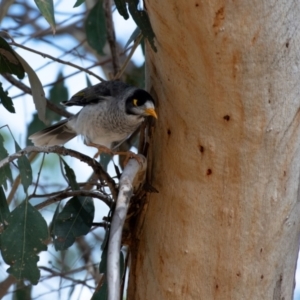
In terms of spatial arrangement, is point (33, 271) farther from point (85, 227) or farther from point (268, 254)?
→ point (268, 254)

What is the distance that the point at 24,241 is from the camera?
2.42 meters

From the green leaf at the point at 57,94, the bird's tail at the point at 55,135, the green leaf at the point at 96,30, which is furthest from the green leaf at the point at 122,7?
the green leaf at the point at 57,94

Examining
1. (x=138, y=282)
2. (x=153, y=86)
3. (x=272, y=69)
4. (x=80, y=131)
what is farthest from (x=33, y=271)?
(x=80, y=131)

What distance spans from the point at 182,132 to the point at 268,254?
0.51m

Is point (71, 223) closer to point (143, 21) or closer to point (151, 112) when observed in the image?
point (151, 112)

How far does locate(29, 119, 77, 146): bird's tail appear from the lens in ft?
12.5

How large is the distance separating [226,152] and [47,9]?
2.62 ft

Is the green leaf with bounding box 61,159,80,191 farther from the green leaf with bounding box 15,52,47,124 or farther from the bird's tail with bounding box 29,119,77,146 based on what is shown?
the bird's tail with bounding box 29,119,77,146

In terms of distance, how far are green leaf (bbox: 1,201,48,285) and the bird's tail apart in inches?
55.0

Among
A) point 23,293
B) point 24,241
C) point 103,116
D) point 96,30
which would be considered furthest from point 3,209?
point 96,30

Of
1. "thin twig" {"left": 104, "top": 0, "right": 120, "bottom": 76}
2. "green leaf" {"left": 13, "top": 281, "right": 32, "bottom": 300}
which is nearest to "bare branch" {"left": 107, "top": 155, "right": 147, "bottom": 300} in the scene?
"green leaf" {"left": 13, "top": 281, "right": 32, "bottom": 300}

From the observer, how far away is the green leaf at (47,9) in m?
2.26

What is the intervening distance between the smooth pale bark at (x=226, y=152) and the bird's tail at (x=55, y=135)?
158cm

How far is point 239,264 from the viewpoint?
7.20 feet
